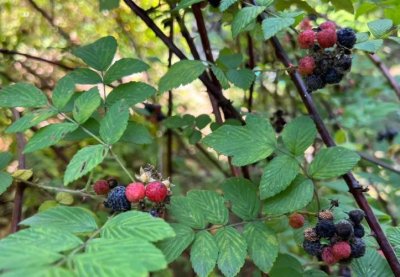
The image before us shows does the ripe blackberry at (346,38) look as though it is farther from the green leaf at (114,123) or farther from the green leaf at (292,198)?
the green leaf at (114,123)

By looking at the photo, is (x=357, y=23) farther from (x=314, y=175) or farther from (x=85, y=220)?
(x=85, y=220)

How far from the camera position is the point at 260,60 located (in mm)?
2402

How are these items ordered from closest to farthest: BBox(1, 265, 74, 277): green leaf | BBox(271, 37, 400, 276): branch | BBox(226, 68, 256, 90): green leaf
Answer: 1. BBox(1, 265, 74, 277): green leaf
2. BBox(271, 37, 400, 276): branch
3. BBox(226, 68, 256, 90): green leaf

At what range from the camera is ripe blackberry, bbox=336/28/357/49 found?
3.43 feet

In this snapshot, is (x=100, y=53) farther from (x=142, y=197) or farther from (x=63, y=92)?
(x=142, y=197)

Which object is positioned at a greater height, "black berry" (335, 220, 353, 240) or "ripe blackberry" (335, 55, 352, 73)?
"ripe blackberry" (335, 55, 352, 73)

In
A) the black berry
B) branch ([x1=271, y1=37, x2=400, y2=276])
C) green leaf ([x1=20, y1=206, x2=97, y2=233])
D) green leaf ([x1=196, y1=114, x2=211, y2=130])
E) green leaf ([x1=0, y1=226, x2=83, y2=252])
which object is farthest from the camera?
green leaf ([x1=196, y1=114, x2=211, y2=130])

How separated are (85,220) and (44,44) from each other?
1.67 m

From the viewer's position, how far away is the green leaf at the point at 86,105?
1020 mm

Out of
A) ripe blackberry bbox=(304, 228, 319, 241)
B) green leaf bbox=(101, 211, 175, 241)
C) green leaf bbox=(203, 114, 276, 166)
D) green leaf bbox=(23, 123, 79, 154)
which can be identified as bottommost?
ripe blackberry bbox=(304, 228, 319, 241)

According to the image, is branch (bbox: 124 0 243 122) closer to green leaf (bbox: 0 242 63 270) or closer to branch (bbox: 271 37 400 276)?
branch (bbox: 271 37 400 276)

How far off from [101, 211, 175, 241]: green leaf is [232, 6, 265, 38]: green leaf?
1.50 feet

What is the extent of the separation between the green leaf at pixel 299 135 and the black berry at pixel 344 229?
185 mm

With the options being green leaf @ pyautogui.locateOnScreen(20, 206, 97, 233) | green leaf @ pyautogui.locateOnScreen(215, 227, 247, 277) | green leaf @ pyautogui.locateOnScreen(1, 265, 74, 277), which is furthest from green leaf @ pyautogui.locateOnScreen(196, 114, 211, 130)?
green leaf @ pyautogui.locateOnScreen(1, 265, 74, 277)
